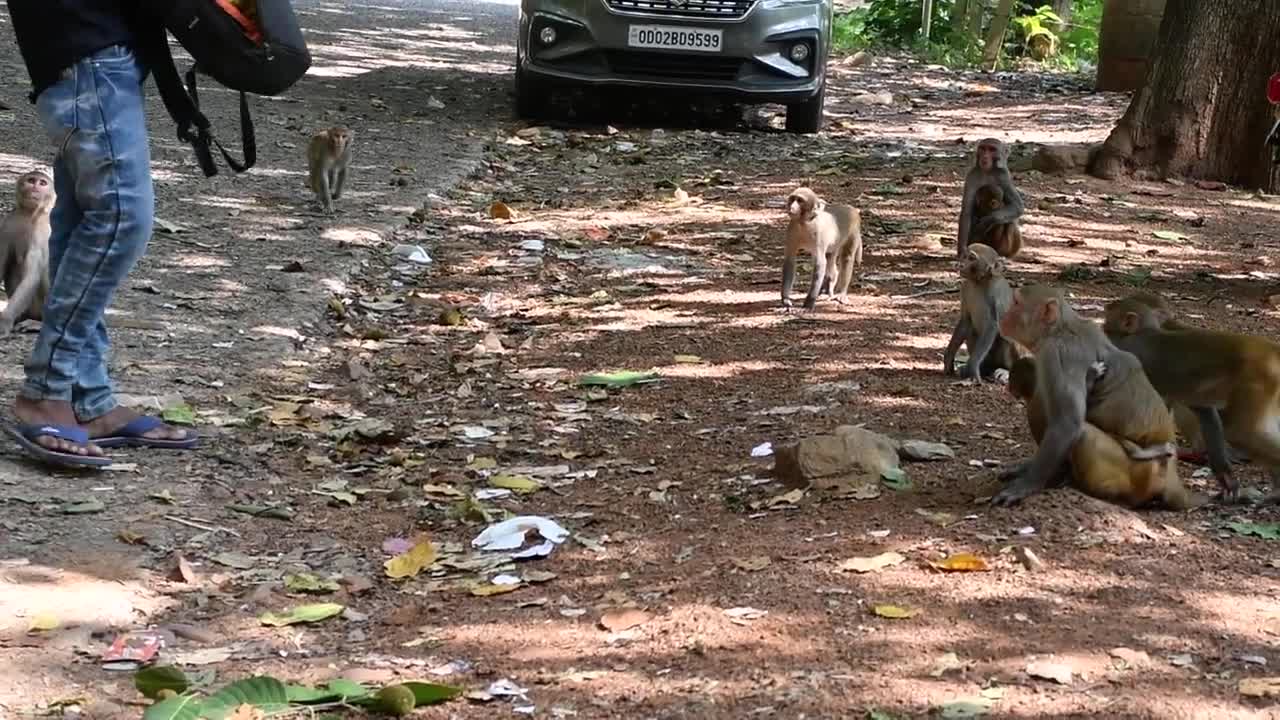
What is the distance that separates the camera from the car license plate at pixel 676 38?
1351 centimetres

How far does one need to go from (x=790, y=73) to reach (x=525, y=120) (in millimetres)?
2382

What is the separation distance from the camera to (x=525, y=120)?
14.8 metres

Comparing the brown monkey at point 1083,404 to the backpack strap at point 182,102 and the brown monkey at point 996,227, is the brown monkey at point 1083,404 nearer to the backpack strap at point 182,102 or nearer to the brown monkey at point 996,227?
the backpack strap at point 182,102

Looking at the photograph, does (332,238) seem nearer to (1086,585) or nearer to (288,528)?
(288,528)

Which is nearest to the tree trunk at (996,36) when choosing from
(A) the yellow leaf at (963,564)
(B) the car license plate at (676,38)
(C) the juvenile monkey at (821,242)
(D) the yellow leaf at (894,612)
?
(B) the car license plate at (676,38)

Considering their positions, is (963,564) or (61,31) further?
(61,31)

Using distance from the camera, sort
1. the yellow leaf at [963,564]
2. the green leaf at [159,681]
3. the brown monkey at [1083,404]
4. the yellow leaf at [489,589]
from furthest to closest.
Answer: the brown monkey at [1083,404] → the yellow leaf at [489,589] → the yellow leaf at [963,564] → the green leaf at [159,681]

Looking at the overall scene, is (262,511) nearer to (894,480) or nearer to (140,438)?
(140,438)

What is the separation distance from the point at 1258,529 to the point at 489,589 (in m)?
2.25

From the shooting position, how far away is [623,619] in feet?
14.7

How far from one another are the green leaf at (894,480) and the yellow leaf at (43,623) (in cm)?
249

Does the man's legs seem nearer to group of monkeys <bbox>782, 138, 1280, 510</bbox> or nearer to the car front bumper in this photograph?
group of monkeys <bbox>782, 138, 1280, 510</bbox>

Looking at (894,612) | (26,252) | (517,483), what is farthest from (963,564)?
(26,252)

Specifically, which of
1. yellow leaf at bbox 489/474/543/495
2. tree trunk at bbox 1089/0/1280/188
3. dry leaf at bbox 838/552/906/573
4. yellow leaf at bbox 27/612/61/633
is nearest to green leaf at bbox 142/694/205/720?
yellow leaf at bbox 27/612/61/633
